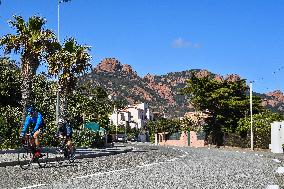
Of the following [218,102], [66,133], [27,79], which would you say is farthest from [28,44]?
[218,102]

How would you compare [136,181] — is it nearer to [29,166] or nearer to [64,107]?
[29,166]

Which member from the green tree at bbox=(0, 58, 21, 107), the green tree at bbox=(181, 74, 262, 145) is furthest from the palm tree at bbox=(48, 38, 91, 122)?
the green tree at bbox=(181, 74, 262, 145)

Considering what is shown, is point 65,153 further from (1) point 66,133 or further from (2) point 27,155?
(2) point 27,155

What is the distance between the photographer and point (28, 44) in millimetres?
31953

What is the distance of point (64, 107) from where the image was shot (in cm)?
3819

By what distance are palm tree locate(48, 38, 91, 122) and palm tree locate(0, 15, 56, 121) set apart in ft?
15.9

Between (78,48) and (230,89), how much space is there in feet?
108

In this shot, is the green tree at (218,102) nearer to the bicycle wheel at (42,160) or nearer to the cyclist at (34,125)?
the bicycle wheel at (42,160)

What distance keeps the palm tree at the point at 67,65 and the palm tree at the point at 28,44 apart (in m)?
4.86

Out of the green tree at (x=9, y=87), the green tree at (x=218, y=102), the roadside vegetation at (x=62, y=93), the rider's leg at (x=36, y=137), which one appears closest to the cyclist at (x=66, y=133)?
the rider's leg at (x=36, y=137)

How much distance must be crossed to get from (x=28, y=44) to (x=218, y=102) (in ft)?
120

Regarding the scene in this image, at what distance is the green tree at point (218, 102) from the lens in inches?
2498

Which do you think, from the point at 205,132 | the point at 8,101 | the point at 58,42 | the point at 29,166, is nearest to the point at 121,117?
the point at 205,132

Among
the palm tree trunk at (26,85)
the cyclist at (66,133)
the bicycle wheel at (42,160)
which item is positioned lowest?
the bicycle wheel at (42,160)
